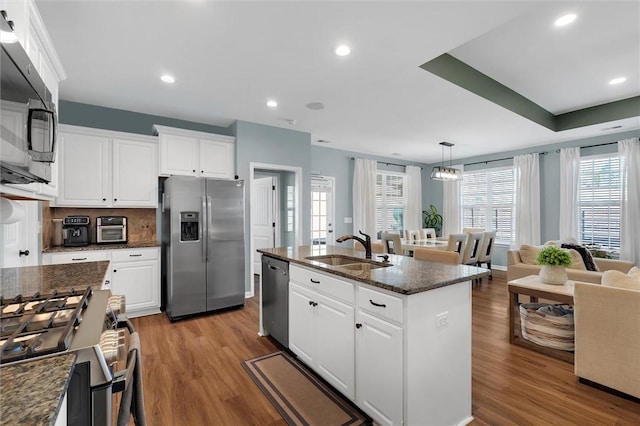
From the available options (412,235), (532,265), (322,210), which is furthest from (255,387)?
(412,235)

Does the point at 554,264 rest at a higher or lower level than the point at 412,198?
lower

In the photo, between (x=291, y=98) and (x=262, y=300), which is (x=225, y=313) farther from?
(x=291, y=98)

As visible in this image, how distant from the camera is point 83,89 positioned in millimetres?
3377

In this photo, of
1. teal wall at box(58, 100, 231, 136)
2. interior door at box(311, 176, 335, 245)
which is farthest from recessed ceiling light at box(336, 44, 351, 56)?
interior door at box(311, 176, 335, 245)

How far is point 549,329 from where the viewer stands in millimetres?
2754

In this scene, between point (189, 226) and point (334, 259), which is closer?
point (334, 259)

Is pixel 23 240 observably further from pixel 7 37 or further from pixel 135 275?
pixel 7 37

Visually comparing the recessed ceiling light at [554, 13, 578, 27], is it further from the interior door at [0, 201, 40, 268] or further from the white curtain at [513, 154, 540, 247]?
the interior door at [0, 201, 40, 268]

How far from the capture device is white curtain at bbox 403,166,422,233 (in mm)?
7742

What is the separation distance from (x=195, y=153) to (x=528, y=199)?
6.36 meters

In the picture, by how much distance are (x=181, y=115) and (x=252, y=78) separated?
171 centimetres

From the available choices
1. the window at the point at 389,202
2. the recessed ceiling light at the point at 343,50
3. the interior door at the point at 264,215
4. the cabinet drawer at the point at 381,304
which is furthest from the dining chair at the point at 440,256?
the window at the point at 389,202

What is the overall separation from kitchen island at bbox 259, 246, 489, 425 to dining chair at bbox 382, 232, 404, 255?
2.99m

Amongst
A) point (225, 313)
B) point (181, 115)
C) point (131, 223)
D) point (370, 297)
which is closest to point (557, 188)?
point (370, 297)
